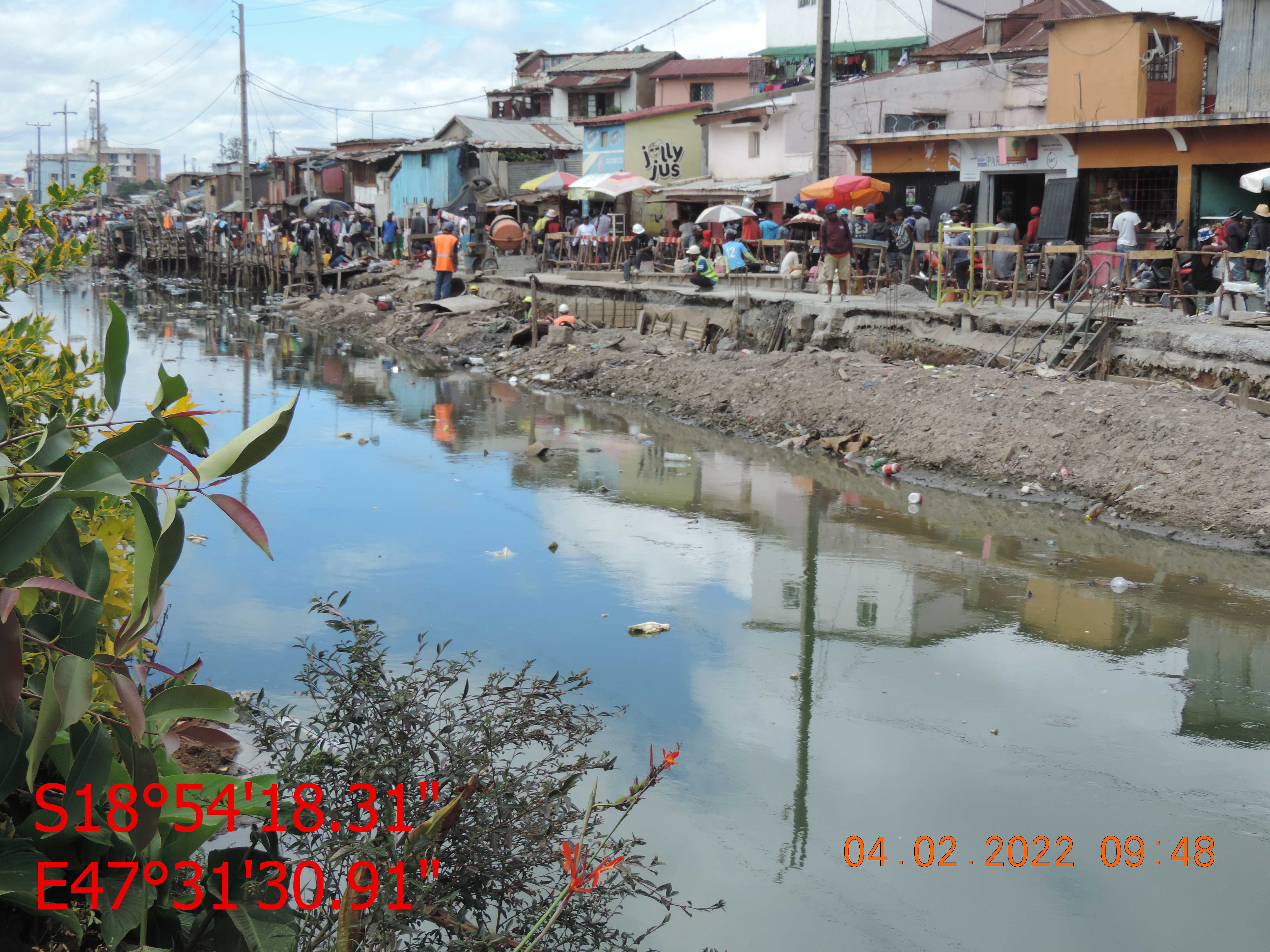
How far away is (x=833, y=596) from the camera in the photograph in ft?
25.8

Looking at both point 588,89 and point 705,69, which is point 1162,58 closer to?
point 705,69

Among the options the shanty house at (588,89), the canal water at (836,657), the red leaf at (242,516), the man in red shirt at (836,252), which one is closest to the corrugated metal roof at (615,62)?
the shanty house at (588,89)

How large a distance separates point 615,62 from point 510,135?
534 centimetres

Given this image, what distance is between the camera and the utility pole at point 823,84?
50.6 ft

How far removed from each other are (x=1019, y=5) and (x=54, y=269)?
3486 centimetres

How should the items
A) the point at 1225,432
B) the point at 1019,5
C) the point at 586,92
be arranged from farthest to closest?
1. the point at 586,92
2. the point at 1019,5
3. the point at 1225,432

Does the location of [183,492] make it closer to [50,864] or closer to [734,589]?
[50,864]


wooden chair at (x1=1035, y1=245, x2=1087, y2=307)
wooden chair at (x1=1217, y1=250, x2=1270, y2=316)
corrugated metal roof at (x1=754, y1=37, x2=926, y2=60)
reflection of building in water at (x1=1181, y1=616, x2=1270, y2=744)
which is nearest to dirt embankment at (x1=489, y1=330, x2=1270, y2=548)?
reflection of building in water at (x1=1181, y1=616, x2=1270, y2=744)

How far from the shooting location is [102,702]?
2840 millimetres

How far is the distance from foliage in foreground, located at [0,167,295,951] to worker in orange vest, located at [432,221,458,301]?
67.6ft

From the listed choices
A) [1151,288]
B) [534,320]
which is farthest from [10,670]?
[534,320]

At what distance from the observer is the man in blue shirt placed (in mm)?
19891

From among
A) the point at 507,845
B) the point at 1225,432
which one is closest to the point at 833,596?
the point at 1225,432

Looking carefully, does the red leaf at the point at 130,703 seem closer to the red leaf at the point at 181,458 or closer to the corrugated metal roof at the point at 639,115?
the red leaf at the point at 181,458
